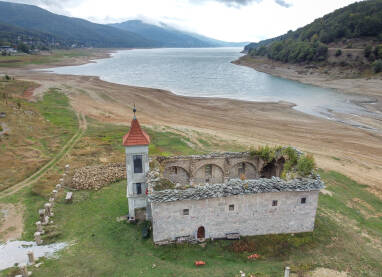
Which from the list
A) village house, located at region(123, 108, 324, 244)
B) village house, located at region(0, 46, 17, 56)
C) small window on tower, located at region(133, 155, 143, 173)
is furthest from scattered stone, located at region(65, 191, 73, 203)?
village house, located at region(0, 46, 17, 56)

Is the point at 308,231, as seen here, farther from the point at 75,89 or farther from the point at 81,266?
the point at 75,89

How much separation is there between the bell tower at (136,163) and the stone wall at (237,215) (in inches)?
142

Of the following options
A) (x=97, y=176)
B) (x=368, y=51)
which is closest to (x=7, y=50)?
(x=97, y=176)

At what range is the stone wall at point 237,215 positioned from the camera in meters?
17.8

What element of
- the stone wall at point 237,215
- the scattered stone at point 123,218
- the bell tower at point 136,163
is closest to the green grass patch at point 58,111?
the scattered stone at point 123,218

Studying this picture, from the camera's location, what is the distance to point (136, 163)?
20156mm

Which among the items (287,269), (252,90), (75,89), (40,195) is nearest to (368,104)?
(252,90)

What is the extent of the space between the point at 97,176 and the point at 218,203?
16.3 m

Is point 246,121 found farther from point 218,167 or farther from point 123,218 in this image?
point 123,218

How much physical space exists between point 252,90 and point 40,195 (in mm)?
77505

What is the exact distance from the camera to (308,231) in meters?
19.7

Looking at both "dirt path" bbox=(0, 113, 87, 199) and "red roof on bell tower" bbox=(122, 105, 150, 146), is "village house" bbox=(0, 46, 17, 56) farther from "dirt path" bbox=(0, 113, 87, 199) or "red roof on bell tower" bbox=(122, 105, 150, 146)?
"red roof on bell tower" bbox=(122, 105, 150, 146)

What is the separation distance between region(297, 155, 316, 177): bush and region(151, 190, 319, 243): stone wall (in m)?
1.78

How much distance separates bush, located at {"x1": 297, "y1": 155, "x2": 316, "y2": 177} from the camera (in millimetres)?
19812
